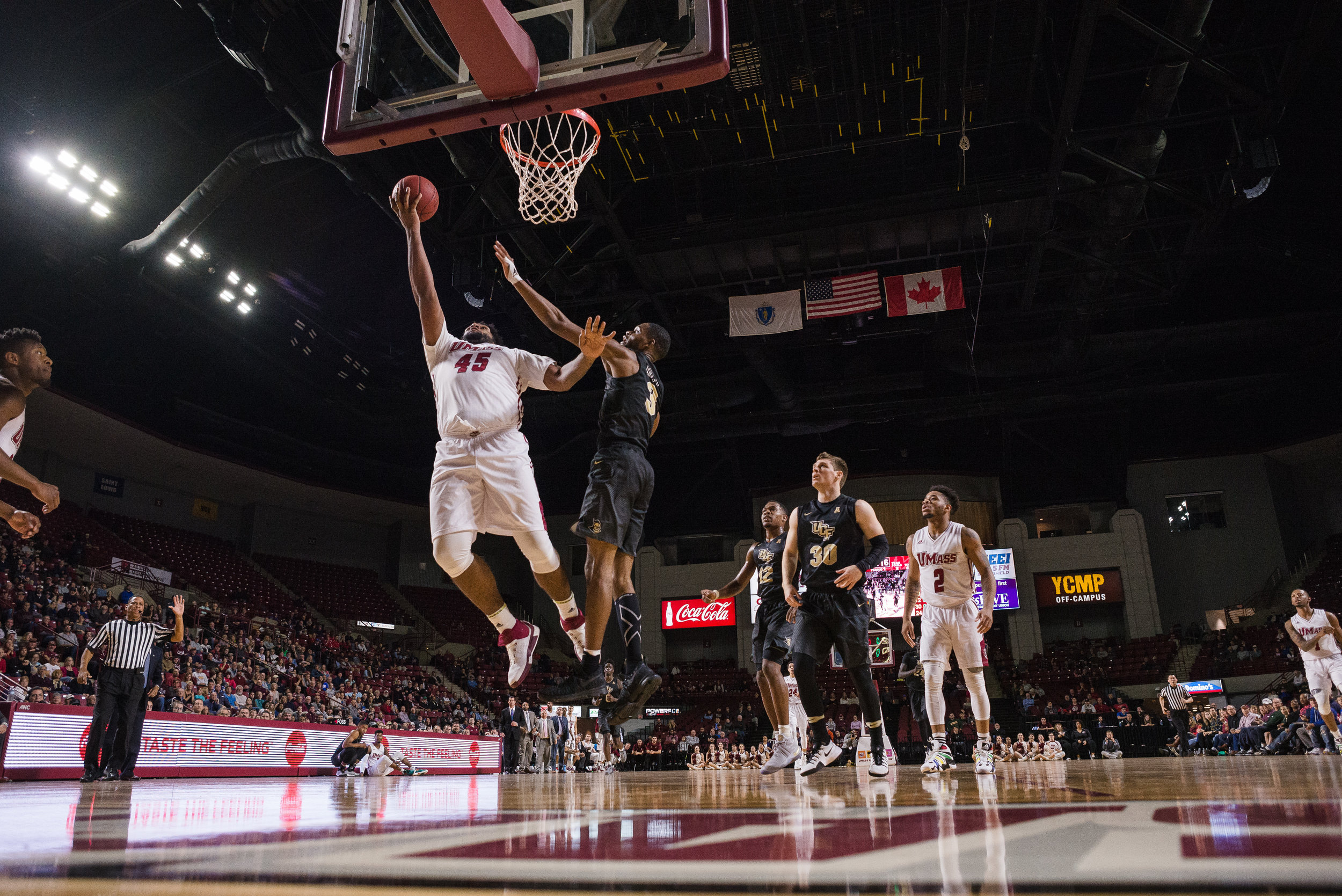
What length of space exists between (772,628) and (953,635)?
4.58 ft

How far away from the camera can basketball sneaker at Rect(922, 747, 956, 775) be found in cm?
627

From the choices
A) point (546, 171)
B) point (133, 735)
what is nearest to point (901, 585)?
point (546, 171)

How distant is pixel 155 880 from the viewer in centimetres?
145

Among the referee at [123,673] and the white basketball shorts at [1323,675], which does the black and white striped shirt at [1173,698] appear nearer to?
the white basketball shorts at [1323,675]

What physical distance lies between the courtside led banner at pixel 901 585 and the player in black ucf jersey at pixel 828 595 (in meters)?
19.1

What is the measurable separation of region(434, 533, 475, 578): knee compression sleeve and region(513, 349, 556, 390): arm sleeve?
1009mm

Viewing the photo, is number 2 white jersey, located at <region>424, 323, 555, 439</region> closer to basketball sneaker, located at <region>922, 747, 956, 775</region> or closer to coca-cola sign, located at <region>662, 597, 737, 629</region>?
basketball sneaker, located at <region>922, 747, 956, 775</region>

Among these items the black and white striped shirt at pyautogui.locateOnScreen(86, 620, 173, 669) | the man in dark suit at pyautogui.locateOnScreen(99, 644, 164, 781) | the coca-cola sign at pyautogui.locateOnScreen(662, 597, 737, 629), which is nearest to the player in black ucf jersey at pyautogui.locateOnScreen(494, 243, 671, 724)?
the black and white striped shirt at pyautogui.locateOnScreen(86, 620, 173, 669)

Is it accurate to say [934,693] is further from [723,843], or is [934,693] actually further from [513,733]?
[513,733]

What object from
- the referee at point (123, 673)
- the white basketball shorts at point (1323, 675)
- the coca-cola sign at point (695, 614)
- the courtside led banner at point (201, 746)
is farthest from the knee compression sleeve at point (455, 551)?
the coca-cola sign at point (695, 614)

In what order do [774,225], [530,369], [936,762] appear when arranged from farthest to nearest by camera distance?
[774,225]
[936,762]
[530,369]

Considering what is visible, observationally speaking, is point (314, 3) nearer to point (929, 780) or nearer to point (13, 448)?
point (13, 448)

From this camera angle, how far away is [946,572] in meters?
6.60

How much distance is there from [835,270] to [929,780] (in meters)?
12.6
